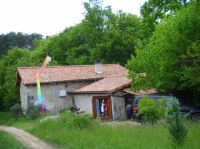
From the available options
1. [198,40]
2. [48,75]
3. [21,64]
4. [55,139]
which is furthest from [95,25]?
[55,139]

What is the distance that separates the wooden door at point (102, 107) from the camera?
32.3 metres

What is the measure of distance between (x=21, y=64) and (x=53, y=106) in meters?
12.2

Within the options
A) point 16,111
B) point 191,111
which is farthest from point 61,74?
point 191,111

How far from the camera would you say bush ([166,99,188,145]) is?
14.2 m

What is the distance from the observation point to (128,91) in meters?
31.9

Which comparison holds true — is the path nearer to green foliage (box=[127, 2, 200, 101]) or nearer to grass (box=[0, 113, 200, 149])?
grass (box=[0, 113, 200, 149])

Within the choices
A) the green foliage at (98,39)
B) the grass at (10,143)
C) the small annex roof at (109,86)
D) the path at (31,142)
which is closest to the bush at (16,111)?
the small annex roof at (109,86)

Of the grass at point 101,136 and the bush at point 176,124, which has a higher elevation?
the bush at point 176,124

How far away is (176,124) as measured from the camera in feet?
46.6

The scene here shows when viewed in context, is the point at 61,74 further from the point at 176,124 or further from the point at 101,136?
the point at 176,124

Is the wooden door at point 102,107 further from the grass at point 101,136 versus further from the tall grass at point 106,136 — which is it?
the tall grass at point 106,136

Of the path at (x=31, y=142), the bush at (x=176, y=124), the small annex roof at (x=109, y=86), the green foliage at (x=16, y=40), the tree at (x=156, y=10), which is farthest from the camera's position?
the green foliage at (x=16, y=40)

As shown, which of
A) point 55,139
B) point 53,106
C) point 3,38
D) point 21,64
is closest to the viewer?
point 55,139

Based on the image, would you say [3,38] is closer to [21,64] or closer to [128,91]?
[21,64]
